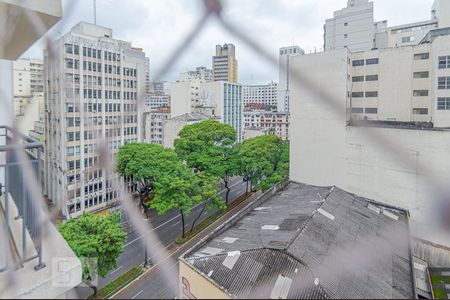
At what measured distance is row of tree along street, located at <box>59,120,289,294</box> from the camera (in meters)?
5.14

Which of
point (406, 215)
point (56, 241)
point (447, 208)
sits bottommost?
point (406, 215)

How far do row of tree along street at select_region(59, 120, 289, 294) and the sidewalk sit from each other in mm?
449

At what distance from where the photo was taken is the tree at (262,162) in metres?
9.93

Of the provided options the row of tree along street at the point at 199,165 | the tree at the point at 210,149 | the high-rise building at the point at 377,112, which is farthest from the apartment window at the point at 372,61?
the tree at the point at 210,149

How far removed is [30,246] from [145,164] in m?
8.42

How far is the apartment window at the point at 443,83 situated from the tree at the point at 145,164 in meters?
7.17

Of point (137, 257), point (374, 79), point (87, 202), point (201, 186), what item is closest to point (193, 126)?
point (201, 186)

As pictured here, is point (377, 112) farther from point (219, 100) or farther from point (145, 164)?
point (219, 100)

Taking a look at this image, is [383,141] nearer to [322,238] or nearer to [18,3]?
[18,3]

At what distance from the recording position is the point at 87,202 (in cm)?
1066

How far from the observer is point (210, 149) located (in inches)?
420

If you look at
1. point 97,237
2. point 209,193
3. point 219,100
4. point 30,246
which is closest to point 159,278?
point 30,246

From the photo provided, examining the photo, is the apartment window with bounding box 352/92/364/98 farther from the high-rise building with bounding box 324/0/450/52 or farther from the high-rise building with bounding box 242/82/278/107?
the high-rise building with bounding box 242/82/278/107

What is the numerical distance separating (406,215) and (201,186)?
4.67 m
